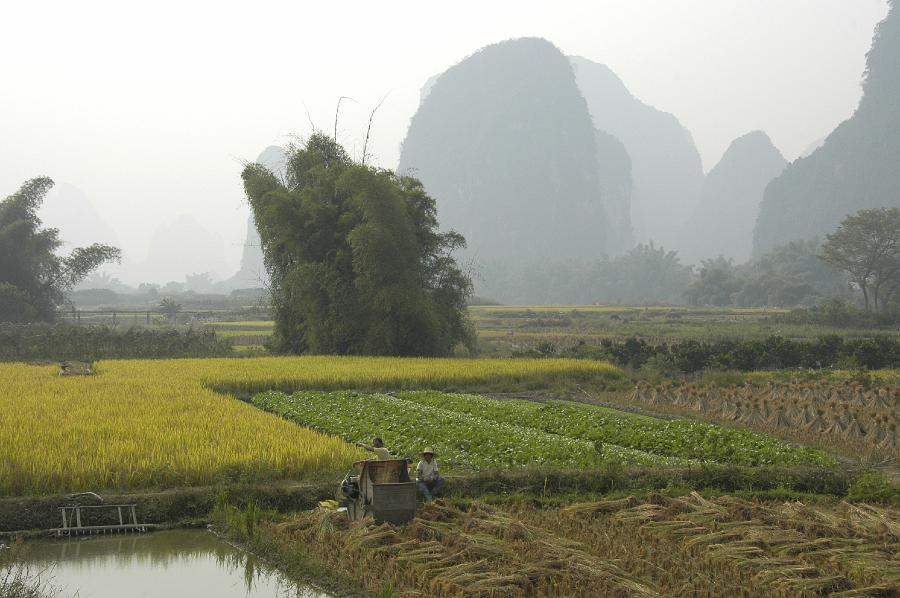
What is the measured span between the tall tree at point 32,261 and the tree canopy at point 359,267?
1405 centimetres

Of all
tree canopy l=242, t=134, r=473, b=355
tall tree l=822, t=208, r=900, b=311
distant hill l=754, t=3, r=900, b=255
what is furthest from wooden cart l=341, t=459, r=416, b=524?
distant hill l=754, t=3, r=900, b=255

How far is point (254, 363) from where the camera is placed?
92.3ft

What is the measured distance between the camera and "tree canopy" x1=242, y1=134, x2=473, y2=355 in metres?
32.2

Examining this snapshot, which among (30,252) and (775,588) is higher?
(30,252)

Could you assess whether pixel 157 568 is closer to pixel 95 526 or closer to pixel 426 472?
pixel 95 526

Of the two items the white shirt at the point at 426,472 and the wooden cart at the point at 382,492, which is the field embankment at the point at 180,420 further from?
the wooden cart at the point at 382,492

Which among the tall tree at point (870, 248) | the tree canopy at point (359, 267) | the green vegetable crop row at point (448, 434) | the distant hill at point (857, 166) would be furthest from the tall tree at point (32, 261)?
the distant hill at point (857, 166)

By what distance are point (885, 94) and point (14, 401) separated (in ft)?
483

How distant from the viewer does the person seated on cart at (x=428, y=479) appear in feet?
35.7

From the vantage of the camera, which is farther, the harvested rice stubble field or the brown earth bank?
the brown earth bank

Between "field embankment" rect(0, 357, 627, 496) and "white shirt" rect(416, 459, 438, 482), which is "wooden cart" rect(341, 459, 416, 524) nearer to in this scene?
"white shirt" rect(416, 459, 438, 482)

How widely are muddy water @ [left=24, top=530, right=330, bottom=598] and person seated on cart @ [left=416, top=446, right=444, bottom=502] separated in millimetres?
2189

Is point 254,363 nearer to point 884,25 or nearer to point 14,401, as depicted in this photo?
point 14,401

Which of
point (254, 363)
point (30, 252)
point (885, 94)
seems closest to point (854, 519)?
point (254, 363)
